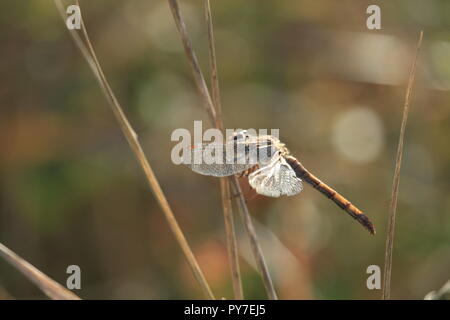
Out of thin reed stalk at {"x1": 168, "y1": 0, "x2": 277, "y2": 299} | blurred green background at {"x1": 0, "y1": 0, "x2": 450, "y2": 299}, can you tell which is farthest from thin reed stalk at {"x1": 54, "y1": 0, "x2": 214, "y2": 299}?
blurred green background at {"x1": 0, "y1": 0, "x2": 450, "y2": 299}

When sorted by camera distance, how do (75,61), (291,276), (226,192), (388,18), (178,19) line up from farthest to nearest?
(388,18)
(75,61)
(291,276)
(226,192)
(178,19)

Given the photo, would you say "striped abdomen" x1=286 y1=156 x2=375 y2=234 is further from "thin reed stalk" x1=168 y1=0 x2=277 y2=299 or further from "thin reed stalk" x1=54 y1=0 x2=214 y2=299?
"thin reed stalk" x1=54 y1=0 x2=214 y2=299

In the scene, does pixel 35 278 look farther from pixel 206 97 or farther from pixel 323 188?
pixel 323 188

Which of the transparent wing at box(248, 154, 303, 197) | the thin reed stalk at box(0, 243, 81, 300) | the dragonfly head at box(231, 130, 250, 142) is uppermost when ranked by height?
the dragonfly head at box(231, 130, 250, 142)

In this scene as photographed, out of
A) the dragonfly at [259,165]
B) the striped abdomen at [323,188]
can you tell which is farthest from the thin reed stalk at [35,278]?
the striped abdomen at [323,188]

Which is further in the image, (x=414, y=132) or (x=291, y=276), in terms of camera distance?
(x=414, y=132)

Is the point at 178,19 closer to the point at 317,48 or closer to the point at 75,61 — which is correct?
the point at 75,61

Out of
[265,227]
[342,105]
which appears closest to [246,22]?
[342,105]
